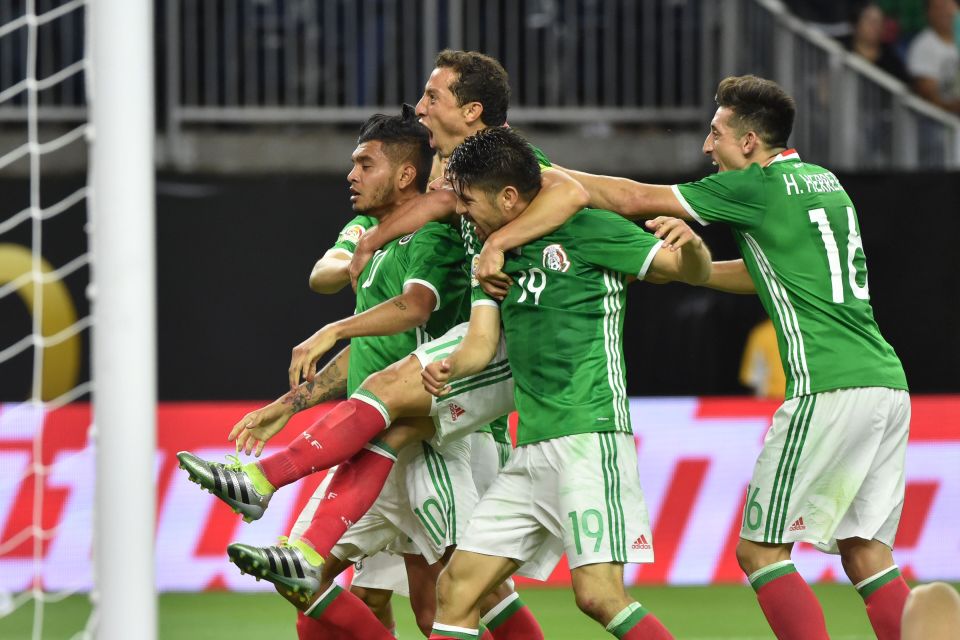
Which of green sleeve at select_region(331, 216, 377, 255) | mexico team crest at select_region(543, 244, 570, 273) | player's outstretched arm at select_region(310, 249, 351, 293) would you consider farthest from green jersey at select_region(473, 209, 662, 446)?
green sleeve at select_region(331, 216, 377, 255)

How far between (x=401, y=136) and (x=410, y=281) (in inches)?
21.3

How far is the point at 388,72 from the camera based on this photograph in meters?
9.48

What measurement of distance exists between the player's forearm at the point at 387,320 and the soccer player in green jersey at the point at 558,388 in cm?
26

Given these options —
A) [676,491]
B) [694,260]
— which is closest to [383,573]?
[694,260]

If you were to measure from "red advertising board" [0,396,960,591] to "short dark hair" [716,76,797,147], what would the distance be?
3.14 meters

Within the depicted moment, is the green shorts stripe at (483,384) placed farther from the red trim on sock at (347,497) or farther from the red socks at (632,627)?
the red socks at (632,627)

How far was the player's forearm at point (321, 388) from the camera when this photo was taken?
4.57 meters

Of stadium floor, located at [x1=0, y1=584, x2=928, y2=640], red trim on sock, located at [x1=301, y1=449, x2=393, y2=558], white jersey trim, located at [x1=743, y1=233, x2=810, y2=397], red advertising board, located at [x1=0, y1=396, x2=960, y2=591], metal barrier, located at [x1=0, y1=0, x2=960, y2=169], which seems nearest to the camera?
red trim on sock, located at [x1=301, y1=449, x2=393, y2=558]

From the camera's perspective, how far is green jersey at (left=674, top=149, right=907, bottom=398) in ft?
13.9

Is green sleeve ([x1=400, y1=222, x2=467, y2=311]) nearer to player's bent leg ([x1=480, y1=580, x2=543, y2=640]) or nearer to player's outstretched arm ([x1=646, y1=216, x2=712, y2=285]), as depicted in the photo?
player's outstretched arm ([x1=646, y1=216, x2=712, y2=285])

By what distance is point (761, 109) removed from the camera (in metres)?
4.32

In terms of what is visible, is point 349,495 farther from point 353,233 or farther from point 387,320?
point 353,233

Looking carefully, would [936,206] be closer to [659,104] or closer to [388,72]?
[659,104]

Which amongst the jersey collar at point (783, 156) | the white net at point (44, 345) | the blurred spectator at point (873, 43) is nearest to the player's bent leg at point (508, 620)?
the jersey collar at point (783, 156)
